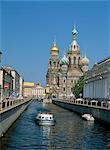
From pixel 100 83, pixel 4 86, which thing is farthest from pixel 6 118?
pixel 100 83

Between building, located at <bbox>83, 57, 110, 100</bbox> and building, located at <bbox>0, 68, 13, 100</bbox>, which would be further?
building, located at <bbox>83, 57, 110, 100</bbox>

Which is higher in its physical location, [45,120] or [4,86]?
[4,86]

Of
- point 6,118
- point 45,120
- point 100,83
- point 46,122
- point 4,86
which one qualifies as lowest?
point 46,122

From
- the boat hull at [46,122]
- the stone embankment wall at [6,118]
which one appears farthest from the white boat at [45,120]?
the stone embankment wall at [6,118]

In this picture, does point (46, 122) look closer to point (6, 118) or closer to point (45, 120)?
point (45, 120)

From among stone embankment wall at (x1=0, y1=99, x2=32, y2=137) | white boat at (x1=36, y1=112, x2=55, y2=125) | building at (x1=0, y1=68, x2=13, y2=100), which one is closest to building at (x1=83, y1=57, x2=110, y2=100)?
building at (x1=0, y1=68, x2=13, y2=100)

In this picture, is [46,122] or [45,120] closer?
[46,122]

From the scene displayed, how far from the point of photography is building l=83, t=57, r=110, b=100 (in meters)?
96.3

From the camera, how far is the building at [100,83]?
96.3 m

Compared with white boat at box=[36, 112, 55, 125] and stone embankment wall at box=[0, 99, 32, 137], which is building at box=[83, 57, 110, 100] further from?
stone embankment wall at box=[0, 99, 32, 137]

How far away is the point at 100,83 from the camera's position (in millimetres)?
106750

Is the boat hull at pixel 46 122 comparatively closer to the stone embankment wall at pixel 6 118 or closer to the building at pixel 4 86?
the stone embankment wall at pixel 6 118

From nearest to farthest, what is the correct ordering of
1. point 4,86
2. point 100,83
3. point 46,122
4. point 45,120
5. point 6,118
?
1. point 6,118
2. point 46,122
3. point 45,120
4. point 4,86
5. point 100,83

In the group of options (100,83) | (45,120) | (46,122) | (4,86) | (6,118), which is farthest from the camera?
(100,83)
